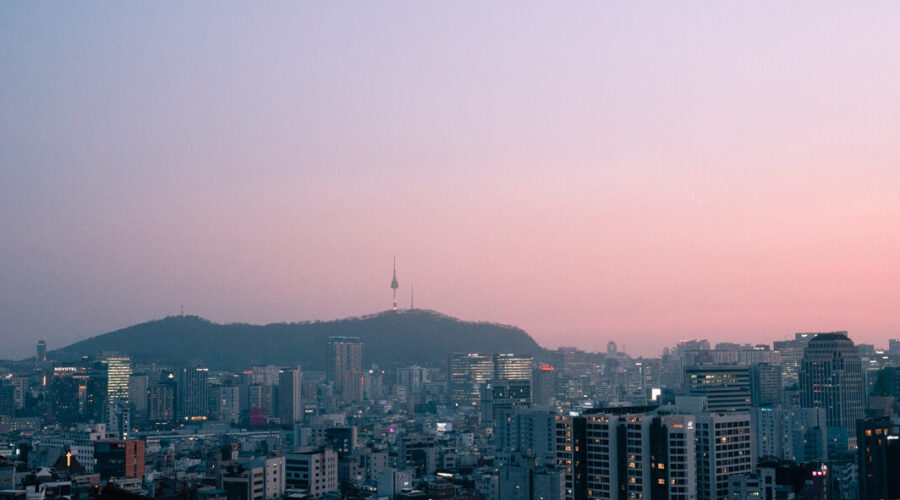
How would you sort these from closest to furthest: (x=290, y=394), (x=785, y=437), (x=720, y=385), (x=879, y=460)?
(x=879, y=460), (x=785, y=437), (x=720, y=385), (x=290, y=394)

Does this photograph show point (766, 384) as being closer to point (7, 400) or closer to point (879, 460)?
point (879, 460)

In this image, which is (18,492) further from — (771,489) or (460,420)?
(460,420)

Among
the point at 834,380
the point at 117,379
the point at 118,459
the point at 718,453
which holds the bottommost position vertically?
the point at 118,459

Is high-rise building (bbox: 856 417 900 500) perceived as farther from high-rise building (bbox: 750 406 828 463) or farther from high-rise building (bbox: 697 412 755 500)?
high-rise building (bbox: 750 406 828 463)

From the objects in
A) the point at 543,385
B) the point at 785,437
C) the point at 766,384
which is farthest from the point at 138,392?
the point at 785,437

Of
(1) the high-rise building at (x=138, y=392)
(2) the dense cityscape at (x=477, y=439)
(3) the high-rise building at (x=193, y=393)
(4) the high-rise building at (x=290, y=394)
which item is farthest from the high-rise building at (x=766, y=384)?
(1) the high-rise building at (x=138, y=392)

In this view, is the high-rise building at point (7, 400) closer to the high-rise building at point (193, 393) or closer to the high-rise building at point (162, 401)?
the high-rise building at point (162, 401)
